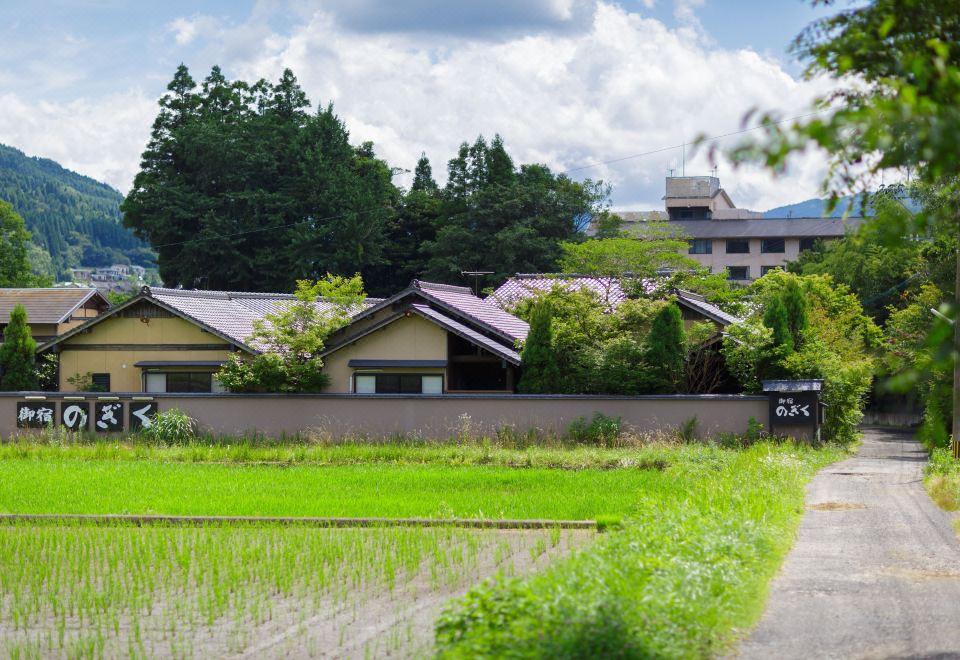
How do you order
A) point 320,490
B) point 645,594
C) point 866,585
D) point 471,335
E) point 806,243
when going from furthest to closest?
point 806,243, point 471,335, point 320,490, point 866,585, point 645,594

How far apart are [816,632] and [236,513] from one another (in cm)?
965

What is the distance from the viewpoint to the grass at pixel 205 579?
9.16 metres

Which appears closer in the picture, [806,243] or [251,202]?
[251,202]

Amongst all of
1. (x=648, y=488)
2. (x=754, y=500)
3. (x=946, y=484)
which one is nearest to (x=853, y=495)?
(x=946, y=484)

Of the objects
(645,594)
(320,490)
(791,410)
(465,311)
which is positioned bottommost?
(320,490)

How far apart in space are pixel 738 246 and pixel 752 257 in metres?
1.38

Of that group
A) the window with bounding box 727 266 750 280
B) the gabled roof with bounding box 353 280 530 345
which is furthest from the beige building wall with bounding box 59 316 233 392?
the window with bounding box 727 266 750 280

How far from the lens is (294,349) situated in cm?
3147

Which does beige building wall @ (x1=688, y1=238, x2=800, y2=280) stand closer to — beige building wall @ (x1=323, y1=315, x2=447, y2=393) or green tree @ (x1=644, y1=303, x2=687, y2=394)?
beige building wall @ (x1=323, y1=315, x2=447, y2=393)

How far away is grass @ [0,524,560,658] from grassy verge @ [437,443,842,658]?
156 centimetres

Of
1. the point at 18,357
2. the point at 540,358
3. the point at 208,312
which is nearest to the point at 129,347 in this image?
the point at 208,312

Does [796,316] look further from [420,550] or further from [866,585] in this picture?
[866,585]

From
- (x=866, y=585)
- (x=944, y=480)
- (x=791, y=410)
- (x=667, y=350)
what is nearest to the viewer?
(x=866, y=585)

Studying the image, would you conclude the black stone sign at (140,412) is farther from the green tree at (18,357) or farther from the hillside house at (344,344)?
the green tree at (18,357)
